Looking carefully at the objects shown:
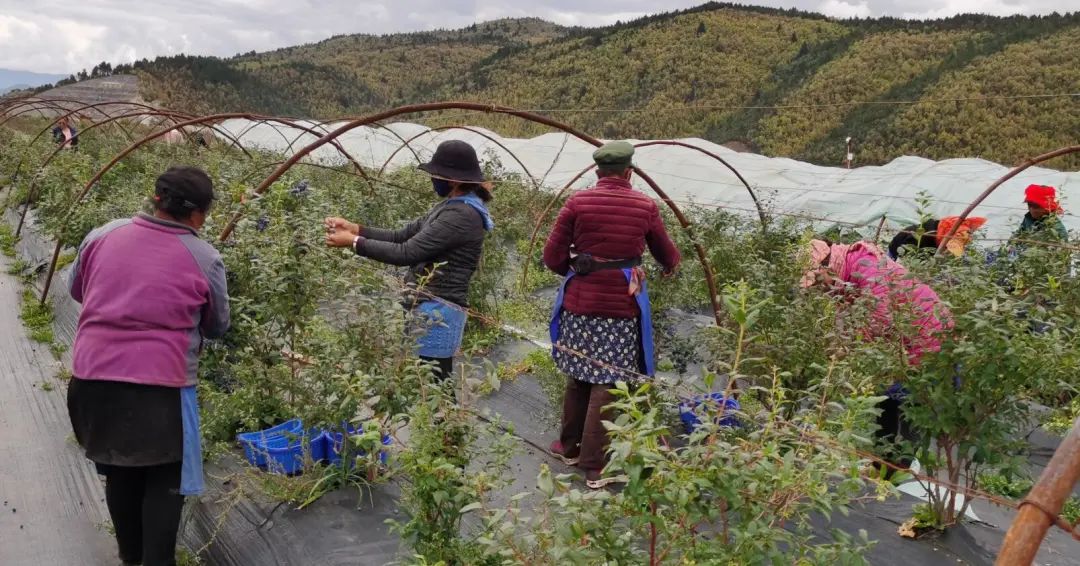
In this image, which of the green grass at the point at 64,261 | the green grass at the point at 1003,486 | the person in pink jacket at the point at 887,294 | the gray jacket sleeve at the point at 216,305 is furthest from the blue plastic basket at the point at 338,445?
the green grass at the point at 64,261

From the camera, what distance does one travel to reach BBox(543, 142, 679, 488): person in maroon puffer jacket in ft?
10.8

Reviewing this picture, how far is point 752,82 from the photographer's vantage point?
33.5 meters

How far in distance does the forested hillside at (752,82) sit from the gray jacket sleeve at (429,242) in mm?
10235

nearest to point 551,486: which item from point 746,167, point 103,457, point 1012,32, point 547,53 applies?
point 103,457

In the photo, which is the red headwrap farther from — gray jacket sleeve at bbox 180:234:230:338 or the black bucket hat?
gray jacket sleeve at bbox 180:234:230:338

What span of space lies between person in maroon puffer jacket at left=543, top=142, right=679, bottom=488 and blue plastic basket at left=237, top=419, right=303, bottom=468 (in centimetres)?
121

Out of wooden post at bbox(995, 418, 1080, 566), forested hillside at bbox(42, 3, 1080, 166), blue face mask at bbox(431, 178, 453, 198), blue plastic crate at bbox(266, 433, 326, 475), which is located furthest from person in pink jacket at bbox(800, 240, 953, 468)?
forested hillside at bbox(42, 3, 1080, 166)

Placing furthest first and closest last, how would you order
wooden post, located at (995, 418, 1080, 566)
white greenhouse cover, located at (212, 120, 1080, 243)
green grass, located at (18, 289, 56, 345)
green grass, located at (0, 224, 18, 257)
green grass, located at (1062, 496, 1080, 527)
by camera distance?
green grass, located at (0, 224, 18, 257)
white greenhouse cover, located at (212, 120, 1080, 243)
green grass, located at (18, 289, 56, 345)
green grass, located at (1062, 496, 1080, 527)
wooden post, located at (995, 418, 1080, 566)

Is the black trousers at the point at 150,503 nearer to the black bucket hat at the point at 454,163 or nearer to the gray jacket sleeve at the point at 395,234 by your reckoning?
the gray jacket sleeve at the point at 395,234

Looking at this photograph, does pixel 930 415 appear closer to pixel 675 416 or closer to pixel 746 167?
pixel 675 416

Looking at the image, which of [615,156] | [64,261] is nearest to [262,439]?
[615,156]

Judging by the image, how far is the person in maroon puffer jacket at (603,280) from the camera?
330cm

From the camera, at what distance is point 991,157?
1986cm

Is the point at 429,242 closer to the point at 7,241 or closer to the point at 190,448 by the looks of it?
the point at 190,448
